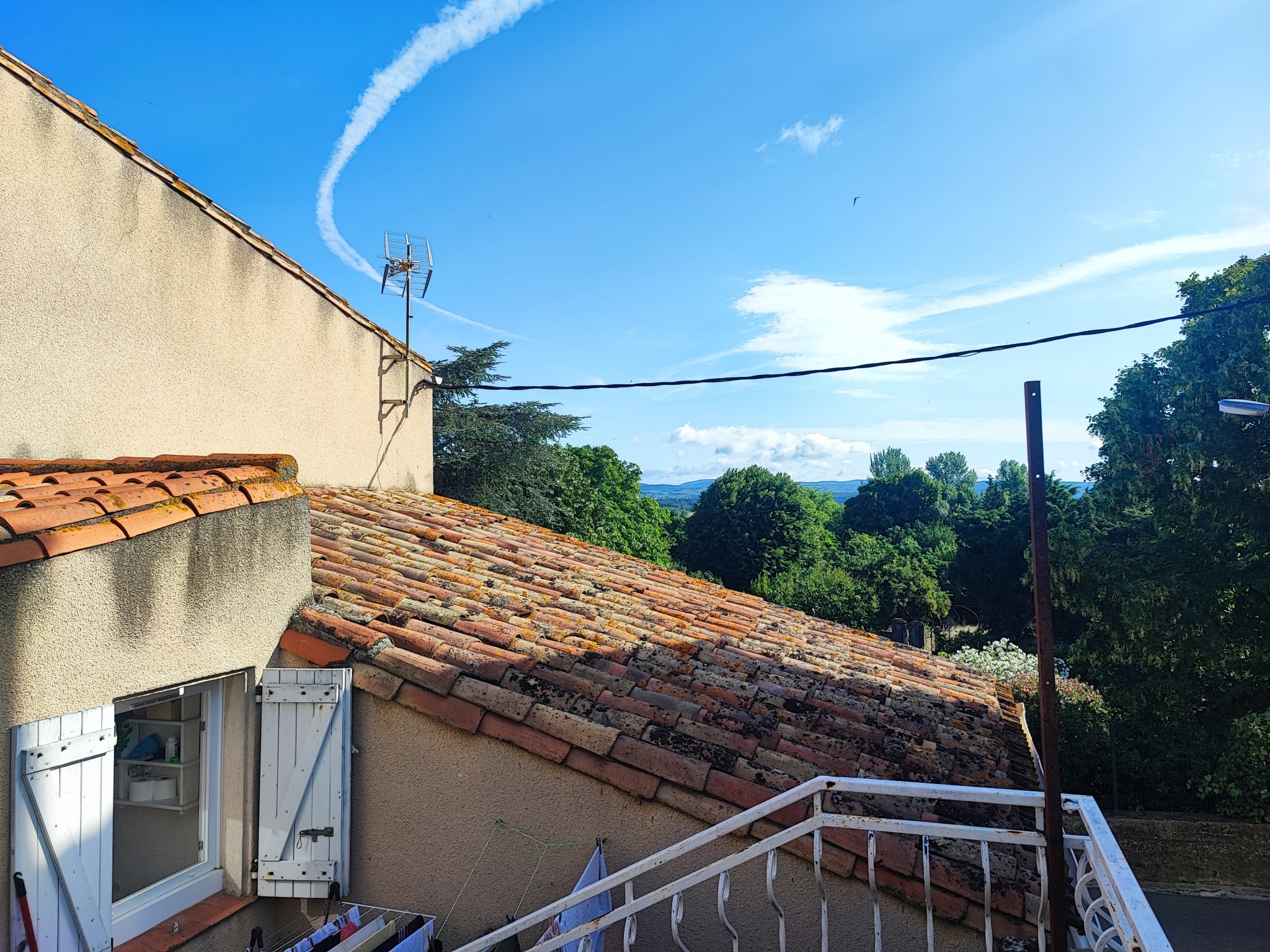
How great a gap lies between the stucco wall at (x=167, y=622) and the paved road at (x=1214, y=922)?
9.64 m

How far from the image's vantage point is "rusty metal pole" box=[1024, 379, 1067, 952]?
2.27 meters

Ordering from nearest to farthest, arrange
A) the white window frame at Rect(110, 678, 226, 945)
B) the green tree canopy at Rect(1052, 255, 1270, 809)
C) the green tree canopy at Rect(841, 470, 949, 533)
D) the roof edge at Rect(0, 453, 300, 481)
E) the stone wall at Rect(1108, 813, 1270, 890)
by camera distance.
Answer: the white window frame at Rect(110, 678, 226, 945) < the roof edge at Rect(0, 453, 300, 481) < the stone wall at Rect(1108, 813, 1270, 890) < the green tree canopy at Rect(1052, 255, 1270, 809) < the green tree canopy at Rect(841, 470, 949, 533)

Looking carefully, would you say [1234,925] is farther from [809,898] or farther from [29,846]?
[29,846]

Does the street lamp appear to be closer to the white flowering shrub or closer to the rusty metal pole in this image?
the rusty metal pole

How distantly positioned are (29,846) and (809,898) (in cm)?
325

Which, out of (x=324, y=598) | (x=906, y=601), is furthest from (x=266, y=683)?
(x=906, y=601)

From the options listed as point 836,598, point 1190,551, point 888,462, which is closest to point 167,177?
point 1190,551

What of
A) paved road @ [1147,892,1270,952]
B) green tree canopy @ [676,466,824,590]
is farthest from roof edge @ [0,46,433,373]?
green tree canopy @ [676,466,824,590]

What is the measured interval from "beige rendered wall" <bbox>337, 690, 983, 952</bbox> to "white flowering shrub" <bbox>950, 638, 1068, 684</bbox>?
12.5m

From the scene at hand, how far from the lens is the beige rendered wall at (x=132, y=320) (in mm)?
5195

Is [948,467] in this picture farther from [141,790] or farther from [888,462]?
[141,790]

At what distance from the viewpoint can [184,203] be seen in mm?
6598

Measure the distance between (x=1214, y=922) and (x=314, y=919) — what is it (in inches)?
421

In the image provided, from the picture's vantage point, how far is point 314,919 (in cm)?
401
